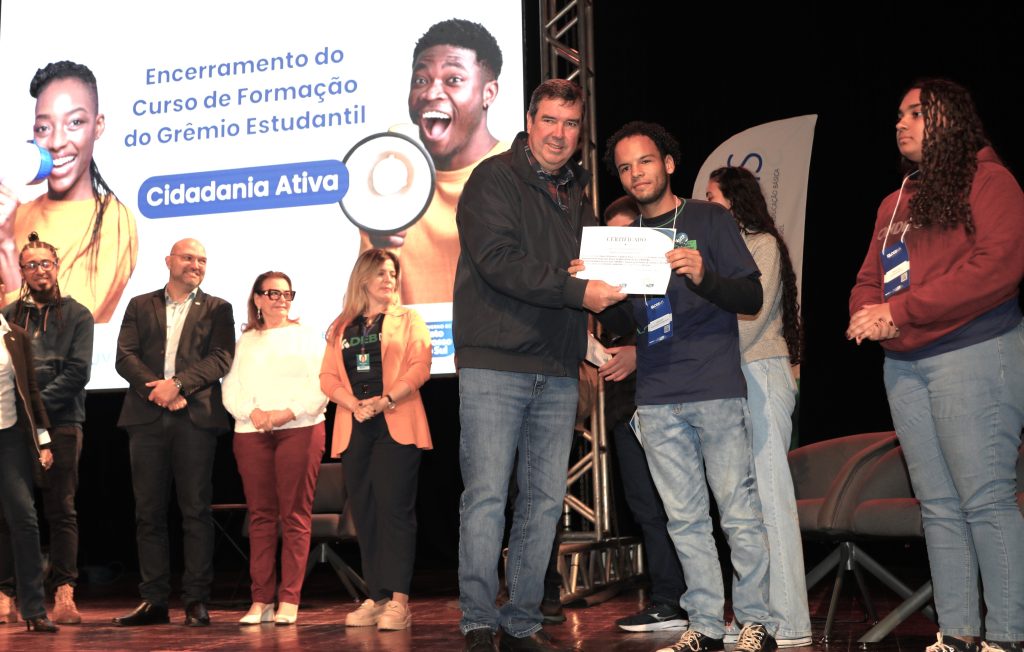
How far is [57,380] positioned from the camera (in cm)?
461

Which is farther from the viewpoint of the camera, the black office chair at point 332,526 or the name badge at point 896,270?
the black office chair at point 332,526

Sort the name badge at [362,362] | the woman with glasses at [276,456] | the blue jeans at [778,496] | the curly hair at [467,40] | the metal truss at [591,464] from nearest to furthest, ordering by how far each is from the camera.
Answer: the blue jeans at [778,496]
the name badge at [362,362]
the woman with glasses at [276,456]
the metal truss at [591,464]
the curly hair at [467,40]

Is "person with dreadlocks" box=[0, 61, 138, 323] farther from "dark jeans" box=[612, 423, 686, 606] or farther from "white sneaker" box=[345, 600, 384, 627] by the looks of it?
"dark jeans" box=[612, 423, 686, 606]

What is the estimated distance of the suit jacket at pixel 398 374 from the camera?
404cm

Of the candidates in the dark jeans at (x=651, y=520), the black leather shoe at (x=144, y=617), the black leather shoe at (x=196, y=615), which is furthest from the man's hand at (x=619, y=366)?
the black leather shoe at (x=144, y=617)

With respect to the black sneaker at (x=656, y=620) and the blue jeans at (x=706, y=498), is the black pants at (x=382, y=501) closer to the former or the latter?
the black sneaker at (x=656, y=620)

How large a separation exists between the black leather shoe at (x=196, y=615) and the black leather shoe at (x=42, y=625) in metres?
0.50

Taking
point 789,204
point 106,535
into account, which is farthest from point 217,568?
point 789,204

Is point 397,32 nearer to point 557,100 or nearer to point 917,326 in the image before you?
point 557,100

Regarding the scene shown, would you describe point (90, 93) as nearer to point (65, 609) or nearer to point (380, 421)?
point (65, 609)

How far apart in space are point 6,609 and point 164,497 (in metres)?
0.92

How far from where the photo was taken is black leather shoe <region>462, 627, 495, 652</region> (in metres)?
2.75

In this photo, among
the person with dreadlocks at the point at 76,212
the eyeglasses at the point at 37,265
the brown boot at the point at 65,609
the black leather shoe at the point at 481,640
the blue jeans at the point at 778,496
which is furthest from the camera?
the person with dreadlocks at the point at 76,212

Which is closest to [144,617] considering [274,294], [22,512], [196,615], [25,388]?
[196,615]
